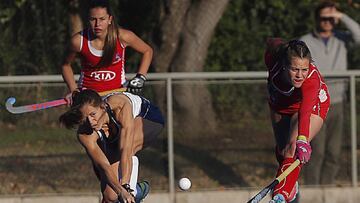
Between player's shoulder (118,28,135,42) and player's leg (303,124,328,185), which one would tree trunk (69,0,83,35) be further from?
player's shoulder (118,28,135,42)

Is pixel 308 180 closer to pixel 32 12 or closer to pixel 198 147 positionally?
pixel 198 147

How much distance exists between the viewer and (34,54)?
1573 cm

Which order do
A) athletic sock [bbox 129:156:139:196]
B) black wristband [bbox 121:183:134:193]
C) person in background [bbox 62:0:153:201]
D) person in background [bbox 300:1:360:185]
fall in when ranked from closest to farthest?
black wristband [bbox 121:183:134:193], athletic sock [bbox 129:156:139:196], person in background [bbox 62:0:153:201], person in background [bbox 300:1:360:185]

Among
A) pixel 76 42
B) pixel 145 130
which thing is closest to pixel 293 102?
pixel 145 130

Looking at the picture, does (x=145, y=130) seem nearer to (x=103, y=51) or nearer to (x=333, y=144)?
(x=103, y=51)

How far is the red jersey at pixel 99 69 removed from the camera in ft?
35.5

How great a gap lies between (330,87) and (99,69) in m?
3.30

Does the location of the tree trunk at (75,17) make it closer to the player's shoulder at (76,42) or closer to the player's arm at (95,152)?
the player's shoulder at (76,42)

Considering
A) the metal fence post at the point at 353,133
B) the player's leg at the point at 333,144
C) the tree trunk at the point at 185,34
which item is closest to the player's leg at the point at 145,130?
the player's leg at the point at 333,144

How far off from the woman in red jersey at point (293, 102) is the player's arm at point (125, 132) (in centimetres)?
124

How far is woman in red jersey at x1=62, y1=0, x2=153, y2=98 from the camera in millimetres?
10633

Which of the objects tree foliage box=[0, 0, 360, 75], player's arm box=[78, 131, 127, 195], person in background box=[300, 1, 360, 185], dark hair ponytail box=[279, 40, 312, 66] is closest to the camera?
dark hair ponytail box=[279, 40, 312, 66]

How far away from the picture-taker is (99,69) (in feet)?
35.6

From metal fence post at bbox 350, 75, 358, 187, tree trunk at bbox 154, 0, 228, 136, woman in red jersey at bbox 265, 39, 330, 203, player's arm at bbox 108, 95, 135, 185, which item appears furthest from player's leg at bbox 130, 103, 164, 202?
tree trunk at bbox 154, 0, 228, 136
